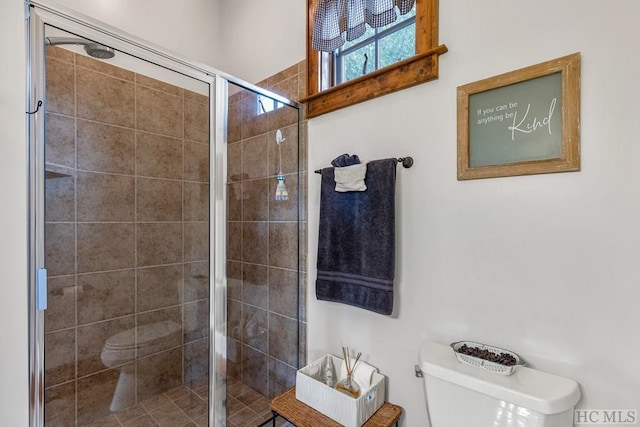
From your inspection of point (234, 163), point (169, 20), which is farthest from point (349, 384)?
point (169, 20)

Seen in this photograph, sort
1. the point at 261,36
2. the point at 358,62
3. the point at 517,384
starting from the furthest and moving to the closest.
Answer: the point at 261,36 → the point at 358,62 → the point at 517,384

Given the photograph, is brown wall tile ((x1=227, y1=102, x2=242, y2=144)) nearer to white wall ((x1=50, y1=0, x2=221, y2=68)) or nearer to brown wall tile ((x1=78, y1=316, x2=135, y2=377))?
white wall ((x1=50, y1=0, x2=221, y2=68))

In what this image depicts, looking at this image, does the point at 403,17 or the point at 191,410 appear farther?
the point at 191,410

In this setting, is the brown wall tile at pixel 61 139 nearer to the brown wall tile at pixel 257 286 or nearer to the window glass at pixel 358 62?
the brown wall tile at pixel 257 286

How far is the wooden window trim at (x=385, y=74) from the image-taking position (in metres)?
1.27

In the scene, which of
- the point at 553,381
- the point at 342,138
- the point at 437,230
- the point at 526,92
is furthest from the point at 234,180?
the point at 553,381

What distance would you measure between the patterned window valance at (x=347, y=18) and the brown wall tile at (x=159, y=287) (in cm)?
160

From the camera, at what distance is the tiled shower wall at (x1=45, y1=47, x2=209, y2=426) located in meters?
1.54

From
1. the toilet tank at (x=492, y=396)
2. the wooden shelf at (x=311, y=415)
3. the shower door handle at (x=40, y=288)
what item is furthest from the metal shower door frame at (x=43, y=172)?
the toilet tank at (x=492, y=396)

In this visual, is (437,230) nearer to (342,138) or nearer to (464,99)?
(464,99)

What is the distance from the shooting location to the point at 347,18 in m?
1.54

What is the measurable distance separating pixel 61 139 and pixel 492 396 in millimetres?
2103

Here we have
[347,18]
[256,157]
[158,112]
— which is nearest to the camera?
[347,18]

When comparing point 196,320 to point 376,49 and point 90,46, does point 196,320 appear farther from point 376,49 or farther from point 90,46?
point 376,49
